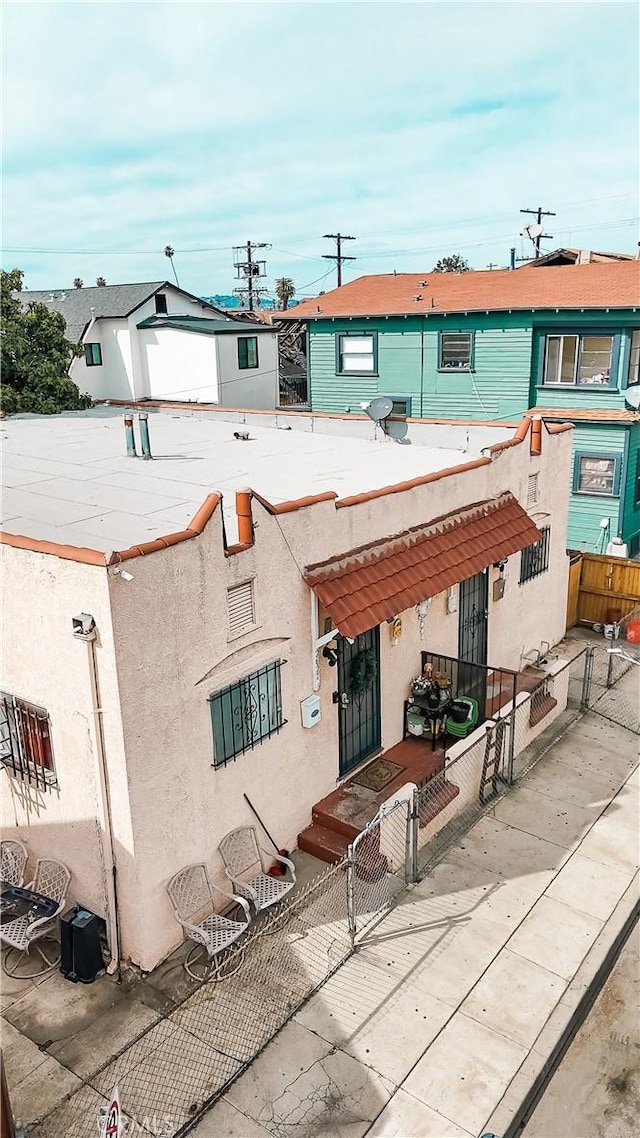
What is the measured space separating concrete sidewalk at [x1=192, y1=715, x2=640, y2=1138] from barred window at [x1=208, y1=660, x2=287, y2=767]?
2662mm

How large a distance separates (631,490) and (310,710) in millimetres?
15547

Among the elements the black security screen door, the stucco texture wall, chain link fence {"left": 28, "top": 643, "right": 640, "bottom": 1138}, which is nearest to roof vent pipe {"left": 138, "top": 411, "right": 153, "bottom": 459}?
the stucco texture wall

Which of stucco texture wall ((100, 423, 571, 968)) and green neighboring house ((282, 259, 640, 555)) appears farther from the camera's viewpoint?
green neighboring house ((282, 259, 640, 555))

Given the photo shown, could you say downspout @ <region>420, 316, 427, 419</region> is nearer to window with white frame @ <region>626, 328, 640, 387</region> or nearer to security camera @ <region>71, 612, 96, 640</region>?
window with white frame @ <region>626, 328, 640, 387</region>

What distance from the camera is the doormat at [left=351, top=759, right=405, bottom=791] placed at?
11414mm

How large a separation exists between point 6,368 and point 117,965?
16.5 metres

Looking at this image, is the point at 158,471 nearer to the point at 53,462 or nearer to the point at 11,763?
the point at 53,462

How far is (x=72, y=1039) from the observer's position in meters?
7.84

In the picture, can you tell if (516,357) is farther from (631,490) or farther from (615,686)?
(615,686)

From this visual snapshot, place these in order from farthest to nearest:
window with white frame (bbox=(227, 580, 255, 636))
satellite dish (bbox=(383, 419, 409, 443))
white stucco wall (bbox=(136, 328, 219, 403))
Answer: white stucco wall (bbox=(136, 328, 219, 403)) → satellite dish (bbox=(383, 419, 409, 443)) → window with white frame (bbox=(227, 580, 255, 636))

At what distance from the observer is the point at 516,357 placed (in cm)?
2380

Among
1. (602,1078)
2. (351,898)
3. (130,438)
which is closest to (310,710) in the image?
(351,898)

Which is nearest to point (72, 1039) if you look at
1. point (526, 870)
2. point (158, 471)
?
point (526, 870)

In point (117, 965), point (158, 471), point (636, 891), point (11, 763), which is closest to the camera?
point (117, 965)
